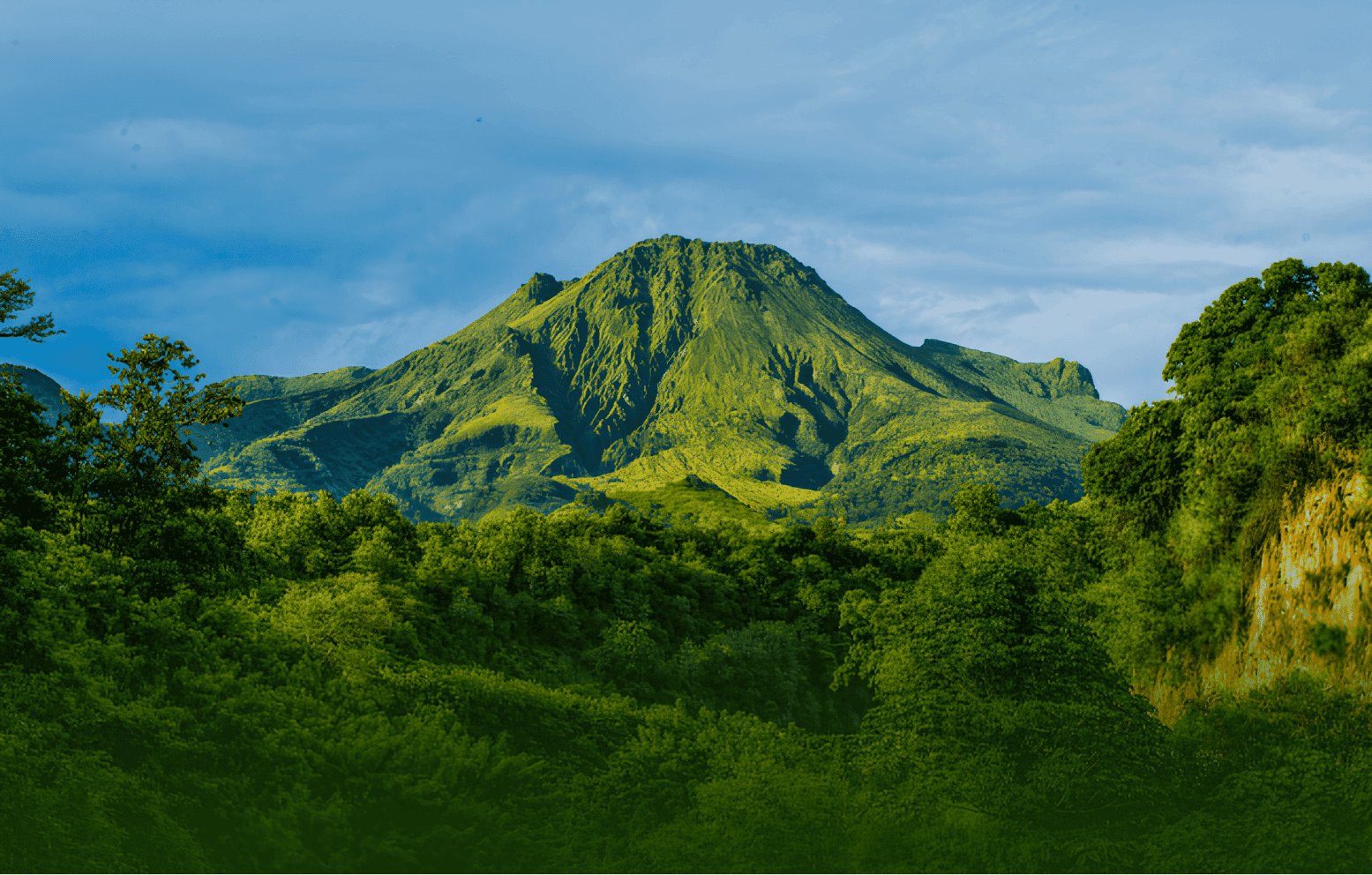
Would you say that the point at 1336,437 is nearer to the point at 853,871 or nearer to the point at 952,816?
the point at 952,816

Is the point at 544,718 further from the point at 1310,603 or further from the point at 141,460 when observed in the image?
the point at 1310,603

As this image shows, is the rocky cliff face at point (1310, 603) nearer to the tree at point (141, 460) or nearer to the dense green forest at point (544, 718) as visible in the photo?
the dense green forest at point (544, 718)

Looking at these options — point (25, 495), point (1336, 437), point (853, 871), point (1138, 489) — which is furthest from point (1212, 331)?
point (25, 495)

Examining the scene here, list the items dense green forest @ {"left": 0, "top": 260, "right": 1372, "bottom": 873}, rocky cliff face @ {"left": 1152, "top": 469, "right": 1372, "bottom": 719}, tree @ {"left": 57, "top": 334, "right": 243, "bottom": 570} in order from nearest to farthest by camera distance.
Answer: dense green forest @ {"left": 0, "top": 260, "right": 1372, "bottom": 873}
tree @ {"left": 57, "top": 334, "right": 243, "bottom": 570}
rocky cliff face @ {"left": 1152, "top": 469, "right": 1372, "bottom": 719}

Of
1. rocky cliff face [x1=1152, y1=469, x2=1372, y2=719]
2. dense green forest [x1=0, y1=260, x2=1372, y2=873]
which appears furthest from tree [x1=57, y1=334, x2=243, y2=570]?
rocky cliff face [x1=1152, y1=469, x2=1372, y2=719]

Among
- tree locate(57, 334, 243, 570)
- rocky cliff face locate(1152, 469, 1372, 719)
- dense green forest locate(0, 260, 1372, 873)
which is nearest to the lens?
dense green forest locate(0, 260, 1372, 873)

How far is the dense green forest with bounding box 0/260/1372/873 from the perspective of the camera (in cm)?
2298

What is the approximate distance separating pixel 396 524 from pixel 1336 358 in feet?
A: 133

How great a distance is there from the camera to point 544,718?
30156mm

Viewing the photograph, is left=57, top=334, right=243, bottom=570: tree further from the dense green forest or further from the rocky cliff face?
the rocky cliff face

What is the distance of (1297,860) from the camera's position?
25.5 metres

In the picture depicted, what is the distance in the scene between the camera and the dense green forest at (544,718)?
2298cm

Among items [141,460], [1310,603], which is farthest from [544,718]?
[1310,603]

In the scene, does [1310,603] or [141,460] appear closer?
[141,460]
